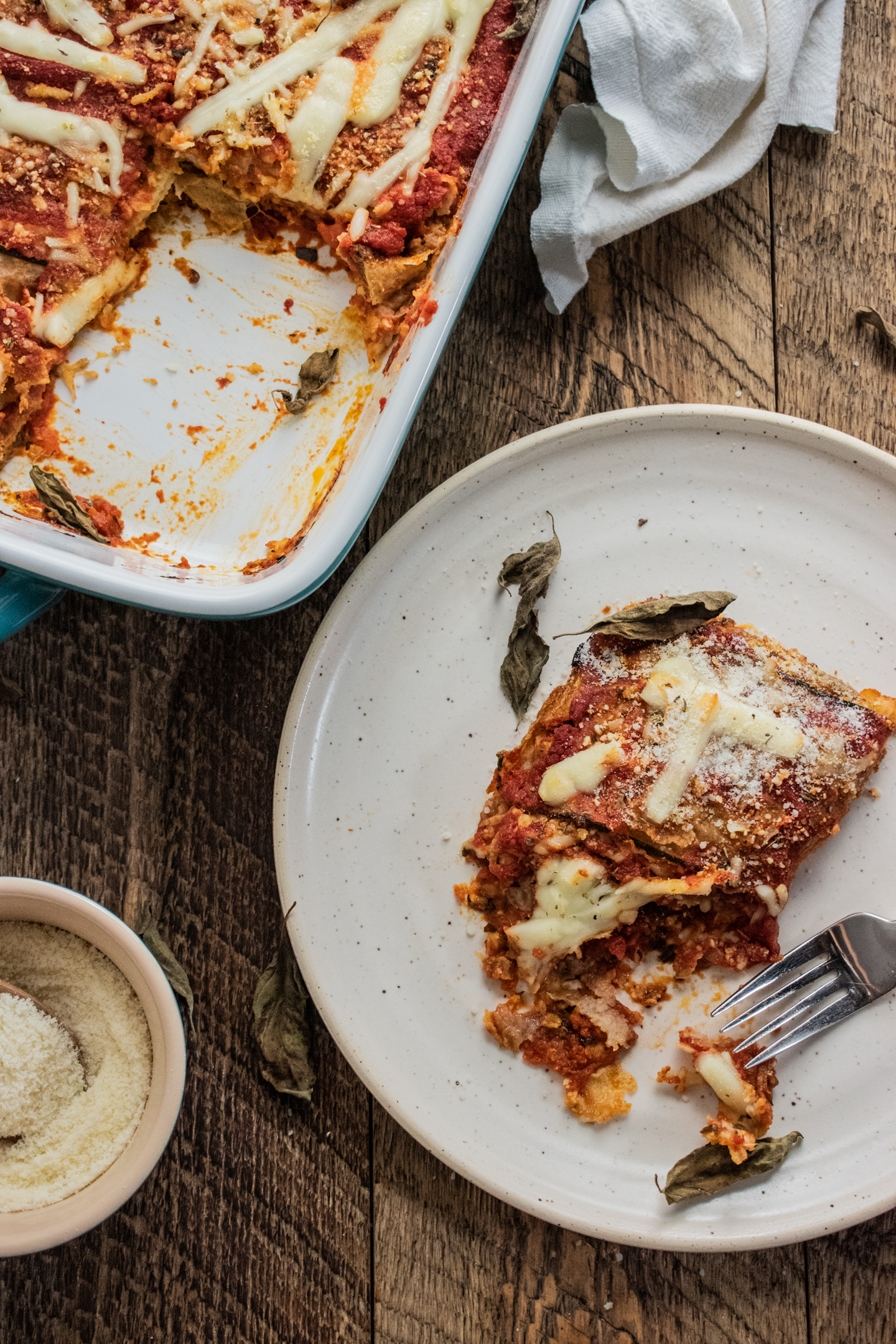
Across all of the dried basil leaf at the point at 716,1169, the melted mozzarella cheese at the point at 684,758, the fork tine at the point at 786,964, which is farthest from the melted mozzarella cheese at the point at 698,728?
→ the dried basil leaf at the point at 716,1169

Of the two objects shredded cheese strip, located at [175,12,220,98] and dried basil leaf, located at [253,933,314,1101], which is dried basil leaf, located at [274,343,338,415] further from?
dried basil leaf, located at [253,933,314,1101]

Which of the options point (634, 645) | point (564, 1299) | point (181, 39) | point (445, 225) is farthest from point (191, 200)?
point (564, 1299)

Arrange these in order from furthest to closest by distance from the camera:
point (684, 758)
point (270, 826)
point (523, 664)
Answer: point (270, 826) → point (523, 664) → point (684, 758)

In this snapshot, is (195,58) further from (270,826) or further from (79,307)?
(270,826)

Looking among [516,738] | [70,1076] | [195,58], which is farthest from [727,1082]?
[195,58]

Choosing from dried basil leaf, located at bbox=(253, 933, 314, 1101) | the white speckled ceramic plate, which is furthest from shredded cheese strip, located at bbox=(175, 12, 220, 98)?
dried basil leaf, located at bbox=(253, 933, 314, 1101)

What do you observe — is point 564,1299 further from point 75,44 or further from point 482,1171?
point 75,44
